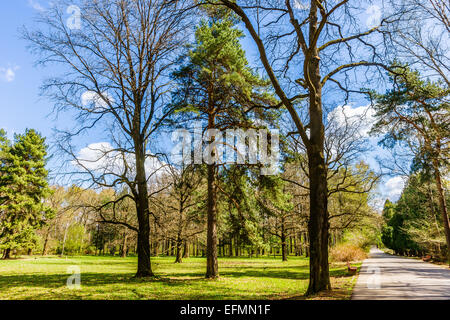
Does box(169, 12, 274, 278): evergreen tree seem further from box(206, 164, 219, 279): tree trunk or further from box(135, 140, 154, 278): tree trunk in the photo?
box(135, 140, 154, 278): tree trunk

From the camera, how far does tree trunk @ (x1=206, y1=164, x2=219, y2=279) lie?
12078 mm

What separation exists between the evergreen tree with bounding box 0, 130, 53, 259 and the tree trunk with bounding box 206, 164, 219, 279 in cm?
2749

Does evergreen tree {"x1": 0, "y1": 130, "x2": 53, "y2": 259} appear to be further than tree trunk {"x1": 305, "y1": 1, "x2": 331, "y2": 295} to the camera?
Yes

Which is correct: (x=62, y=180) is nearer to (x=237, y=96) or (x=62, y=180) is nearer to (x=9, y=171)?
(x=237, y=96)

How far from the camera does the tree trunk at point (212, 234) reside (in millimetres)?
12078

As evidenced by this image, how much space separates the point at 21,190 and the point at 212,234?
31909 mm

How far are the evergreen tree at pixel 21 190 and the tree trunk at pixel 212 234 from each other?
27489 mm

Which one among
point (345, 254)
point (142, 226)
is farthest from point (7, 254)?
point (345, 254)

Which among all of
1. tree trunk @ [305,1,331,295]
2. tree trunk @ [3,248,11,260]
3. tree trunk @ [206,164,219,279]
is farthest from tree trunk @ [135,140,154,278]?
tree trunk @ [3,248,11,260]

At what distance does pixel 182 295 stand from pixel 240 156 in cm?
663

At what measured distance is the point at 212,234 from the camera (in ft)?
39.9

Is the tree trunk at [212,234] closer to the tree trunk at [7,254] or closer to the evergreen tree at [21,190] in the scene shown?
the evergreen tree at [21,190]

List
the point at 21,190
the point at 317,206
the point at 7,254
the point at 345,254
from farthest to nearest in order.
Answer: the point at 21,190, the point at 7,254, the point at 345,254, the point at 317,206

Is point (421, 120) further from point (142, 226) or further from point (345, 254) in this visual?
point (345, 254)
